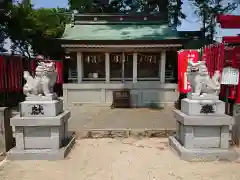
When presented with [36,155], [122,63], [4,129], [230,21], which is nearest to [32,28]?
[122,63]

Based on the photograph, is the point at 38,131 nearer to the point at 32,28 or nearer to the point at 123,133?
the point at 123,133

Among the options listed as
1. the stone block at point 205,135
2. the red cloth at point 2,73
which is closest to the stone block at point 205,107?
the stone block at point 205,135

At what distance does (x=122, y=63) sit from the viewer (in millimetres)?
12508

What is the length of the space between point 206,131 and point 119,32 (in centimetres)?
940

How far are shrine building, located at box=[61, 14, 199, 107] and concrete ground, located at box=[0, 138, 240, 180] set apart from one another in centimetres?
678

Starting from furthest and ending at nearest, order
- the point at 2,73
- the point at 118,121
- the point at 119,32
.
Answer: the point at 119,32
the point at 2,73
the point at 118,121

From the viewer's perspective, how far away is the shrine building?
11508 mm

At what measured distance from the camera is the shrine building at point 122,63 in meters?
11.5

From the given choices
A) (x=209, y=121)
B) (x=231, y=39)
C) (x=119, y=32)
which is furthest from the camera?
(x=119, y=32)

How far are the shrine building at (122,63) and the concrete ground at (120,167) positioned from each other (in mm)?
6784

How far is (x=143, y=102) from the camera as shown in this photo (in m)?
12.0

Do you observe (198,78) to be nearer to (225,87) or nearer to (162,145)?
(162,145)

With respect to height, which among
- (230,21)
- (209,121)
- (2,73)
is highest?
(230,21)

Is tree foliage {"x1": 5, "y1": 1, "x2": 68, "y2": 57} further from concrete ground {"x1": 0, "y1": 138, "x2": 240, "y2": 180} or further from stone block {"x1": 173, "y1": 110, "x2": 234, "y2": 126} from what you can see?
stone block {"x1": 173, "y1": 110, "x2": 234, "y2": 126}
